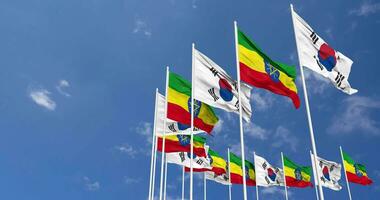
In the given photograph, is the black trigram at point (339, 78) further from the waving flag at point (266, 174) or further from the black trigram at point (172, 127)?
the waving flag at point (266, 174)

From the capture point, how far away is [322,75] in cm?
1577

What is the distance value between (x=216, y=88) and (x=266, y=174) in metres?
21.9

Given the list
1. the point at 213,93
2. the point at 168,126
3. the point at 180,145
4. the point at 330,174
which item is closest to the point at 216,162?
the point at 180,145

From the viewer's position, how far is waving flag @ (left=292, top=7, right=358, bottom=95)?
15.8 metres

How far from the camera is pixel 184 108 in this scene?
2131cm

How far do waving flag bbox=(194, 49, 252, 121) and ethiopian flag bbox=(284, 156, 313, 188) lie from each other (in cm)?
2136

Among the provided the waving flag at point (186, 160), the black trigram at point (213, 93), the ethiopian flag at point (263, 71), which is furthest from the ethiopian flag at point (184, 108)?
the waving flag at point (186, 160)

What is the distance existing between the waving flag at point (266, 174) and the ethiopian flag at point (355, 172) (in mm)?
6716

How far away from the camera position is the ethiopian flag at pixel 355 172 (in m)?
39.1

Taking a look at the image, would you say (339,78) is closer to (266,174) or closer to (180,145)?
(180,145)

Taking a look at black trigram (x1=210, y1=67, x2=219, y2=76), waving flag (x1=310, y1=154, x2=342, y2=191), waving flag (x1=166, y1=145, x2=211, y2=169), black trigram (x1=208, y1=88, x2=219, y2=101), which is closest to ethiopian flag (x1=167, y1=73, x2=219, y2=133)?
black trigram (x1=208, y1=88, x2=219, y2=101)

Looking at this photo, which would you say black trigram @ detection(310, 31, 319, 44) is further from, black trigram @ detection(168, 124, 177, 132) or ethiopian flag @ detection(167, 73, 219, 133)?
black trigram @ detection(168, 124, 177, 132)

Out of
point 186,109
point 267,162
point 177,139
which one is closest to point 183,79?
point 186,109

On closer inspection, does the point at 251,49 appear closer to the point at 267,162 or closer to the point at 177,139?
the point at 177,139
